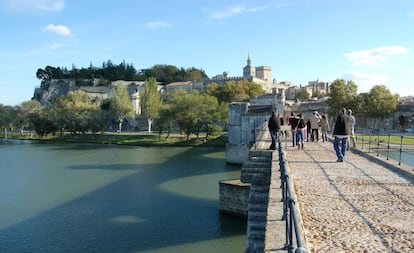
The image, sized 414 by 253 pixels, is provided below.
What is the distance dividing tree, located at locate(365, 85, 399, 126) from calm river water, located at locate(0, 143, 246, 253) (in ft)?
137

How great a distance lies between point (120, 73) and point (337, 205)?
148423mm

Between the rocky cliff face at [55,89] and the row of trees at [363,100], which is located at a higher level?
the rocky cliff face at [55,89]

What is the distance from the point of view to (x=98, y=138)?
7350cm

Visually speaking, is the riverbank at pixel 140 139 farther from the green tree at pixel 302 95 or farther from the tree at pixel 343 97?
the green tree at pixel 302 95

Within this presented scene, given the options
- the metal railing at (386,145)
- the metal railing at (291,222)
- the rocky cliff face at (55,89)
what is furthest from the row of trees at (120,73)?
the metal railing at (291,222)

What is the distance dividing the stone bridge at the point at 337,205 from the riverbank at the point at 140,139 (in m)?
45.3

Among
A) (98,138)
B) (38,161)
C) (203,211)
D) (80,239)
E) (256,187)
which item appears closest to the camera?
(256,187)

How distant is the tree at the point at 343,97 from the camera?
66.8 meters

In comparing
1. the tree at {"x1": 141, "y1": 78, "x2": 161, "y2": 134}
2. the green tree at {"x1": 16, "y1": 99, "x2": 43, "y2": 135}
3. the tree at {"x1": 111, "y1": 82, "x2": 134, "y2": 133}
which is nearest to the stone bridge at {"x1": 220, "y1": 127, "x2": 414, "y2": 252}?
the tree at {"x1": 141, "y1": 78, "x2": 161, "y2": 134}

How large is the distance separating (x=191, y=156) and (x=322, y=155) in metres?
32.0

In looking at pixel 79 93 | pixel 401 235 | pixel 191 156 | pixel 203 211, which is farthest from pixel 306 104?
pixel 401 235

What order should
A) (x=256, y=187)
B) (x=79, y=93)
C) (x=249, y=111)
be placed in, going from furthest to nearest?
(x=79, y=93) < (x=249, y=111) < (x=256, y=187)

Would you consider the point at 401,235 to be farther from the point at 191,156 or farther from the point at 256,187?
the point at 191,156

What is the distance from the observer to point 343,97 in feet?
218
